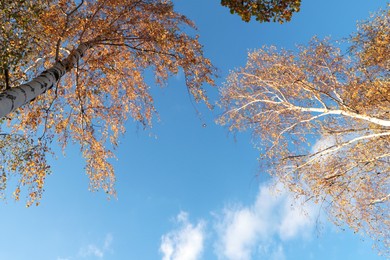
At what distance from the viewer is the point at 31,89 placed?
5.37 meters

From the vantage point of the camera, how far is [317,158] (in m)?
9.64

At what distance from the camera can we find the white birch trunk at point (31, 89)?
4598 mm

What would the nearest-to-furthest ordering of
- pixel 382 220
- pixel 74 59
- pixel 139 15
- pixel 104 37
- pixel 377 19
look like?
1. pixel 74 59
2. pixel 104 37
3. pixel 139 15
4. pixel 377 19
5. pixel 382 220

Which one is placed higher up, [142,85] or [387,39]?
[142,85]

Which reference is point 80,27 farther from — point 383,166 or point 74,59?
point 383,166

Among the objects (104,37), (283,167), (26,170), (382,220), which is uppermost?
(104,37)

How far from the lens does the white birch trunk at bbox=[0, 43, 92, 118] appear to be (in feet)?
15.1

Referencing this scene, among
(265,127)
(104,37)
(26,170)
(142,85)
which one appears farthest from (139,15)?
(265,127)

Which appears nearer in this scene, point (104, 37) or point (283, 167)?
point (104, 37)

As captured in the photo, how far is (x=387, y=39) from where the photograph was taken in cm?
917

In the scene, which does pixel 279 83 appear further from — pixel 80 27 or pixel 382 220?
pixel 80 27

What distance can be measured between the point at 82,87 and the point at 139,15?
9.52 feet

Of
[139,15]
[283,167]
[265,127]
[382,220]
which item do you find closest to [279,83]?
[265,127]

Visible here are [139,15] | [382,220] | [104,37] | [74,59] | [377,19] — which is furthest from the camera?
[382,220]
